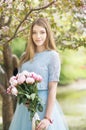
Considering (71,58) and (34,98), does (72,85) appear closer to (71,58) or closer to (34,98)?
(71,58)

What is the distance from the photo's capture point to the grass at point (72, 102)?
9516 millimetres

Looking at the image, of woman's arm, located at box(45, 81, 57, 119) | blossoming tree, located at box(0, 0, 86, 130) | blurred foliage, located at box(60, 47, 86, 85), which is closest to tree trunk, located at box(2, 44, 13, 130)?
blossoming tree, located at box(0, 0, 86, 130)

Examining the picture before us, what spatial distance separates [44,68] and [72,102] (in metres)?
7.80

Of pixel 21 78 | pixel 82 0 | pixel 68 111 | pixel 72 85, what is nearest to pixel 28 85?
pixel 21 78

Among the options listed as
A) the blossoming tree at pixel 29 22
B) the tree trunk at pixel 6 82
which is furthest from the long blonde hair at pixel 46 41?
the tree trunk at pixel 6 82

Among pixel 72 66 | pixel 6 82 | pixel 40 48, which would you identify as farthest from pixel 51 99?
pixel 72 66

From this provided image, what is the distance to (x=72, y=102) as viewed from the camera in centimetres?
1056

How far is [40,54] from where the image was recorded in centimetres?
291

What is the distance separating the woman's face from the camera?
2.85 m

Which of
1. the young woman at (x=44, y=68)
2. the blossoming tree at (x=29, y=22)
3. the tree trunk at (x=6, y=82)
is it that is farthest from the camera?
the tree trunk at (x=6, y=82)

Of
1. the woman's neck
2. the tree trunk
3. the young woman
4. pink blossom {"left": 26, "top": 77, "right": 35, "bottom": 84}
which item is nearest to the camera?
pink blossom {"left": 26, "top": 77, "right": 35, "bottom": 84}

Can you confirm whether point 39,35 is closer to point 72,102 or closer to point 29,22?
point 29,22

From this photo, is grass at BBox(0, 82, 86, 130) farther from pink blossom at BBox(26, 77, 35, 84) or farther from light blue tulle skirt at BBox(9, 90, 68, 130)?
pink blossom at BBox(26, 77, 35, 84)

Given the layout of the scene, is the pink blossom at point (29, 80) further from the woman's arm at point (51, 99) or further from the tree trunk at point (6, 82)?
the tree trunk at point (6, 82)
